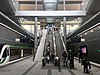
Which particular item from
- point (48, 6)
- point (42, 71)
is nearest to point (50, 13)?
point (48, 6)

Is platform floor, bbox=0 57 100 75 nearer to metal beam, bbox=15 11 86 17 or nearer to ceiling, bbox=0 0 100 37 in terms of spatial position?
ceiling, bbox=0 0 100 37

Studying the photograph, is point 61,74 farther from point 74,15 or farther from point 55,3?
point 55,3

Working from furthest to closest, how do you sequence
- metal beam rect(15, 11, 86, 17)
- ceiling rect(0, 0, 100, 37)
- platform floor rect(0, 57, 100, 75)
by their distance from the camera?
metal beam rect(15, 11, 86, 17), ceiling rect(0, 0, 100, 37), platform floor rect(0, 57, 100, 75)

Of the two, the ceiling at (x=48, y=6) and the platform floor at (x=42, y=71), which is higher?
the ceiling at (x=48, y=6)

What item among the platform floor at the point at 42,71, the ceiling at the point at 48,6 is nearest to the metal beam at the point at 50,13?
the ceiling at the point at 48,6

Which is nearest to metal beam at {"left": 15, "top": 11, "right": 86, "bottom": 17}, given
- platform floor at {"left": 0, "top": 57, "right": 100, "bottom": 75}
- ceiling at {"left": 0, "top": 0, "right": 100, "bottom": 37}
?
ceiling at {"left": 0, "top": 0, "right": 100, "bottom": 37}

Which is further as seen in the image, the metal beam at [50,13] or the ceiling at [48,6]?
the metal beam at [50,13]

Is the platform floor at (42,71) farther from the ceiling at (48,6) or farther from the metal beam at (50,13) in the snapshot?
the metal beam at (50,13)

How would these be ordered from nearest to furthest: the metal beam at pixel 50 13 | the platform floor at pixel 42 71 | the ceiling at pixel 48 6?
the platform floor at pixel 42 71
the ceiling at pixel 48 6
the metal beam at pixel 50 13

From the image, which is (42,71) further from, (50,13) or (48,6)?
(48,6)

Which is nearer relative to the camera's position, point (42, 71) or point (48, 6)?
point (42, 71)

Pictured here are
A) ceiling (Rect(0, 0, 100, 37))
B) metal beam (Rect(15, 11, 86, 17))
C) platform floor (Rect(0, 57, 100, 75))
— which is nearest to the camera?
platform floor (Rect(0, 57, 100, 75))

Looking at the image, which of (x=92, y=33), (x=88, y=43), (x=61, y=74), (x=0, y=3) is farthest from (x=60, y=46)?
(x=61, y=74)

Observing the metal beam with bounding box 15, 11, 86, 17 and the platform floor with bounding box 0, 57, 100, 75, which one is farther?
the metal beam with bounding box 15, 11, 86, 17
